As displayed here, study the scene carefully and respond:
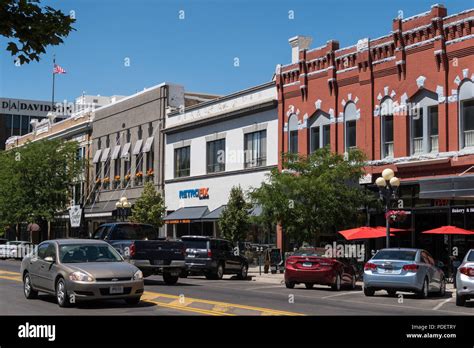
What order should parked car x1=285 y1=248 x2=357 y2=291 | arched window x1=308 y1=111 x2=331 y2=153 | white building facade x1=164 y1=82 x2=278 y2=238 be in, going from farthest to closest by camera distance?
white building facade x1=164 y1=82 x2=278 y2=238, arched window x1=308 y1=111 x2=331 y2=153, parked car x1=285 y1=248 x2=357 y2=291

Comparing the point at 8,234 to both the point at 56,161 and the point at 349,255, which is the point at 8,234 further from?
the point at 349,255

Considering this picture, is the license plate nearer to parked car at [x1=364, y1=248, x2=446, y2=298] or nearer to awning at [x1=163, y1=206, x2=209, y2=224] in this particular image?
parked car at [x1=364, y1=248, x2=446, y2=298]

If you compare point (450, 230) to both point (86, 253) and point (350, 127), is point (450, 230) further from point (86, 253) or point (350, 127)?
point (86, 253)

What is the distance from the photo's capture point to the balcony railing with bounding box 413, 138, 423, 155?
30766 mm

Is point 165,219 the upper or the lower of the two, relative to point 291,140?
lower

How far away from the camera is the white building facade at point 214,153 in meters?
40.3

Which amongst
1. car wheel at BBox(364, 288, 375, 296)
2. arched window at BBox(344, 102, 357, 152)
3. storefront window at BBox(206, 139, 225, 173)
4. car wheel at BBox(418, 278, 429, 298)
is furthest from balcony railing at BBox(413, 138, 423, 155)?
storefront window at BBox(206, 139, 225, 173)

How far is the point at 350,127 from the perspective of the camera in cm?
3475

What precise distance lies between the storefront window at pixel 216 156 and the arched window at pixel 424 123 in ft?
49.3

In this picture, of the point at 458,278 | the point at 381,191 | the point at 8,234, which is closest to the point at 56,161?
the point at 8,234

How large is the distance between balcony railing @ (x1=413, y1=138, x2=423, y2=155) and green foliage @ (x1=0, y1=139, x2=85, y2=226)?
33.9m

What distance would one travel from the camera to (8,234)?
78.8 meters

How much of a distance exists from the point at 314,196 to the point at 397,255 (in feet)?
27.1
